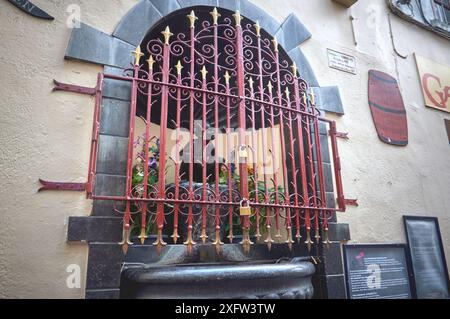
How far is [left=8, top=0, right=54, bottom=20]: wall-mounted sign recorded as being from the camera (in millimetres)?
2328

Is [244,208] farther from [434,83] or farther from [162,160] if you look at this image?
[434,83]

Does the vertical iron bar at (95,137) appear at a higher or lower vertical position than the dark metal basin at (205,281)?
higher

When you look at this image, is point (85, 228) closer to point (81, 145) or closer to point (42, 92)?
point (81, 145)

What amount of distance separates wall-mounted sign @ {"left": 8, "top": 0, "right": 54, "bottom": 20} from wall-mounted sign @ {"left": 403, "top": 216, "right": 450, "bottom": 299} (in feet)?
12.4

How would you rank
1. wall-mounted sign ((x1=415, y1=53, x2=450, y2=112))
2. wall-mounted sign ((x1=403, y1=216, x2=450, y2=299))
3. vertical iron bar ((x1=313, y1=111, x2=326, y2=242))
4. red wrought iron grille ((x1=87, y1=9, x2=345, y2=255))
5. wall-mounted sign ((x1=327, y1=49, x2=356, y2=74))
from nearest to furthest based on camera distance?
red wrought iron grille ((x1=87, y1=9, x2=345, y2=255))
vertical iron bar ((x1=313, y1=111, x2=326, y2=242))
wall-mounted sign ((x1=403, y1=216, x2=450, y2=299))
wall-mounted sign ((x1=327, y1=49, x2=356, y2=74))
wall-mounted sign ((x1=415, y1=53, x2=450, y2=112))

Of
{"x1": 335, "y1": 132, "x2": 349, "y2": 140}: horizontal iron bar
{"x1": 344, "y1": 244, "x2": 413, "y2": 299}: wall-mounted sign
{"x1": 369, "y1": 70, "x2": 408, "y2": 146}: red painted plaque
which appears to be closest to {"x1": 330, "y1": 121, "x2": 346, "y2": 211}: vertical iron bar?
{"x1": 335, "y1": 132, "x2": 349, "y2": 140}: horizontal iron bar

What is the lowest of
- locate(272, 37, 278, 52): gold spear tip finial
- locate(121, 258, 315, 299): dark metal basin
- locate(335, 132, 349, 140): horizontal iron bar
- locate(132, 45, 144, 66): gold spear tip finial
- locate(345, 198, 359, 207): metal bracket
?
locate(121, 258, 315, 299): dark metal basin

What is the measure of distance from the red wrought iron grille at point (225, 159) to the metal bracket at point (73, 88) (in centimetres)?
14

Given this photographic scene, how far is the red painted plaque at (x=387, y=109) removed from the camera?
374cm

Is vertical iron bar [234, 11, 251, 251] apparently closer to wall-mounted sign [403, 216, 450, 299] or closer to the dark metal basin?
the dark metal basin

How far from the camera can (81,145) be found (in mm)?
2277

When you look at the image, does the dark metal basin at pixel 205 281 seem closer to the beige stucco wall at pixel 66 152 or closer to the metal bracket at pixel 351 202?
the beige stucco wall at pixel 66 152

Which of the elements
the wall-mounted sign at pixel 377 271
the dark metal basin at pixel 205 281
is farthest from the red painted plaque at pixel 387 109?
the dark metal basin at pixel 205 281

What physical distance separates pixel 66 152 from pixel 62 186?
24cm
